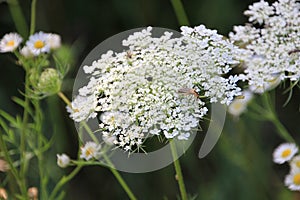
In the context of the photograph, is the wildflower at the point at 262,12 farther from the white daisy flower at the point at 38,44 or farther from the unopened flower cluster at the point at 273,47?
the white daisy flower at the point at 38,44

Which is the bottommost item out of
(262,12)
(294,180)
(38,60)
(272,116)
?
(294,180)

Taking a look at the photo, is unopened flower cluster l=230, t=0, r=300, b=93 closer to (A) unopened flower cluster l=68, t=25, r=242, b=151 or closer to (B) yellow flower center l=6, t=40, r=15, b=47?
(A) unopened flower cluster l=68, t=25, r=242, b=151

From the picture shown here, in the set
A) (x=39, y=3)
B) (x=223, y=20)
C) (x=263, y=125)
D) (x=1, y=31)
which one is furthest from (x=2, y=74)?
(x=263, y=125)

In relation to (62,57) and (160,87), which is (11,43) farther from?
(160,87)

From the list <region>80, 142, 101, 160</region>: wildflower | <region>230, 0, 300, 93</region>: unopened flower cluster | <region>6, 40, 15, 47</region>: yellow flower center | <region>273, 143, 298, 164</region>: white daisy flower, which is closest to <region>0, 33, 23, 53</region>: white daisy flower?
<region>6, 40, 15, 47</region>: yellow flower center

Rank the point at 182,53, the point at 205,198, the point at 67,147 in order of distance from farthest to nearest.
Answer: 1. the point at 67,147
2. the point at 205,198
3. the point at 182,53

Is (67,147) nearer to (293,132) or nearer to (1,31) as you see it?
(1,31)

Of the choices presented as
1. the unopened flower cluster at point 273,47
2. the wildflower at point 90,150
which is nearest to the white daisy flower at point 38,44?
the wildflower at point 90,150

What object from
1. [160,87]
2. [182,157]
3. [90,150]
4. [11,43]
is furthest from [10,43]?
[182,157]
